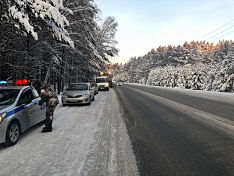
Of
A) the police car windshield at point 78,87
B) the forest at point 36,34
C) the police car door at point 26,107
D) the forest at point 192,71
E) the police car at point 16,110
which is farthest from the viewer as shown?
the forest at point 192,71

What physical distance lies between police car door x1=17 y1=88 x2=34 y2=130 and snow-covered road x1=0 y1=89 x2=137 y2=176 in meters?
0.43

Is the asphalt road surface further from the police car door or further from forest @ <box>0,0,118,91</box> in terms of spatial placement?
forest @ <box>0,0,118,91</box>

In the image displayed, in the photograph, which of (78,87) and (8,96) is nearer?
(8,96)

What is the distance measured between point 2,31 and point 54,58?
6307 millimetres

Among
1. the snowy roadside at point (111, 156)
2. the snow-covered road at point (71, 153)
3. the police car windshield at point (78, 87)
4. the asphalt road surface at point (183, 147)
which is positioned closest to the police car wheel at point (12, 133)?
the snow-covered road at point (71, 153)

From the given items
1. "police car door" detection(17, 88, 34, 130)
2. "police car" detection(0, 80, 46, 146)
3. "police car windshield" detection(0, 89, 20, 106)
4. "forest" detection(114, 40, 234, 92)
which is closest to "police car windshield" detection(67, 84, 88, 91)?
"police car" detection(0, 80, 46, 146)

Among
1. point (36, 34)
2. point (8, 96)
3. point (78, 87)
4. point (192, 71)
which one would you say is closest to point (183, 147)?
point (8, 96)

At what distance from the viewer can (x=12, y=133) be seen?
4617mm

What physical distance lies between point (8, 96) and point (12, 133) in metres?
1.27

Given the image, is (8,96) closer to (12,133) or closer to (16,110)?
(16,110)

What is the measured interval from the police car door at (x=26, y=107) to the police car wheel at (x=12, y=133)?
0.91ft

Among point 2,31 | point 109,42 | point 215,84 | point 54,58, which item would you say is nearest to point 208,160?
point 2,31

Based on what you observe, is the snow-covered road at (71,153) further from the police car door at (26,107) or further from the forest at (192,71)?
the forest at (192,71)

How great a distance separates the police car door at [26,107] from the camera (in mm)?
5164
